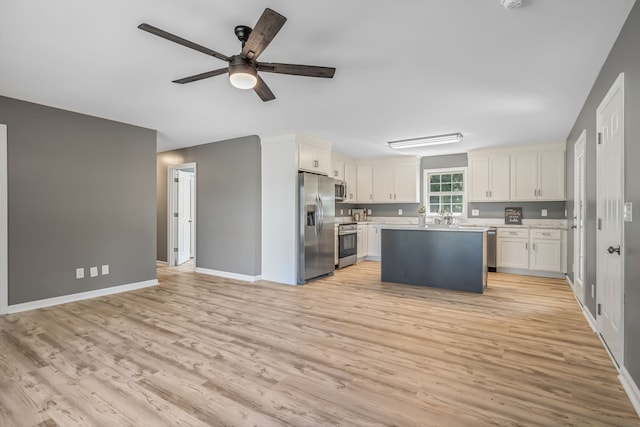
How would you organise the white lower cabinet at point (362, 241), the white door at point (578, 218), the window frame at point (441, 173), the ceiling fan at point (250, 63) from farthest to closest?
the white lower cabinet at point (362, 241) → the window frame at point (441, 173) → the white door at point (578, 218) → the ceiling fan at point (250, 63)

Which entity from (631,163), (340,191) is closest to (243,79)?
(631,163)

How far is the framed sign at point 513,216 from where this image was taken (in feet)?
20.6

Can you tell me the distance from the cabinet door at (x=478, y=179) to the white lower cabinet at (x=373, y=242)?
215cm

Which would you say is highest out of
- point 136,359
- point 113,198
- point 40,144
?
point 40,144

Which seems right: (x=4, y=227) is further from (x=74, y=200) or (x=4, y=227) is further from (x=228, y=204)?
(x=228, y=204)

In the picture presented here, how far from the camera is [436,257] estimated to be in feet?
15.7

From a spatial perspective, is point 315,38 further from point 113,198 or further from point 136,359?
point 113,198

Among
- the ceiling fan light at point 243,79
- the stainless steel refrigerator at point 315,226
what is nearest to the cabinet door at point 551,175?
the stainless steel refrigerator at point 315,226

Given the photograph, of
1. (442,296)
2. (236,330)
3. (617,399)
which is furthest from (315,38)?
(442,296)

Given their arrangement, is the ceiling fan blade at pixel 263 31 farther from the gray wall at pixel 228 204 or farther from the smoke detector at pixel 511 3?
the gray wall at pixel 228 204

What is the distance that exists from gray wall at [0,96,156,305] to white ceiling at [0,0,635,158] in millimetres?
319

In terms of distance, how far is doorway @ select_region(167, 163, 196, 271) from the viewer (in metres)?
6.63

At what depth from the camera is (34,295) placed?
382 centimetres

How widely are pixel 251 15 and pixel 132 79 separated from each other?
174 cm
